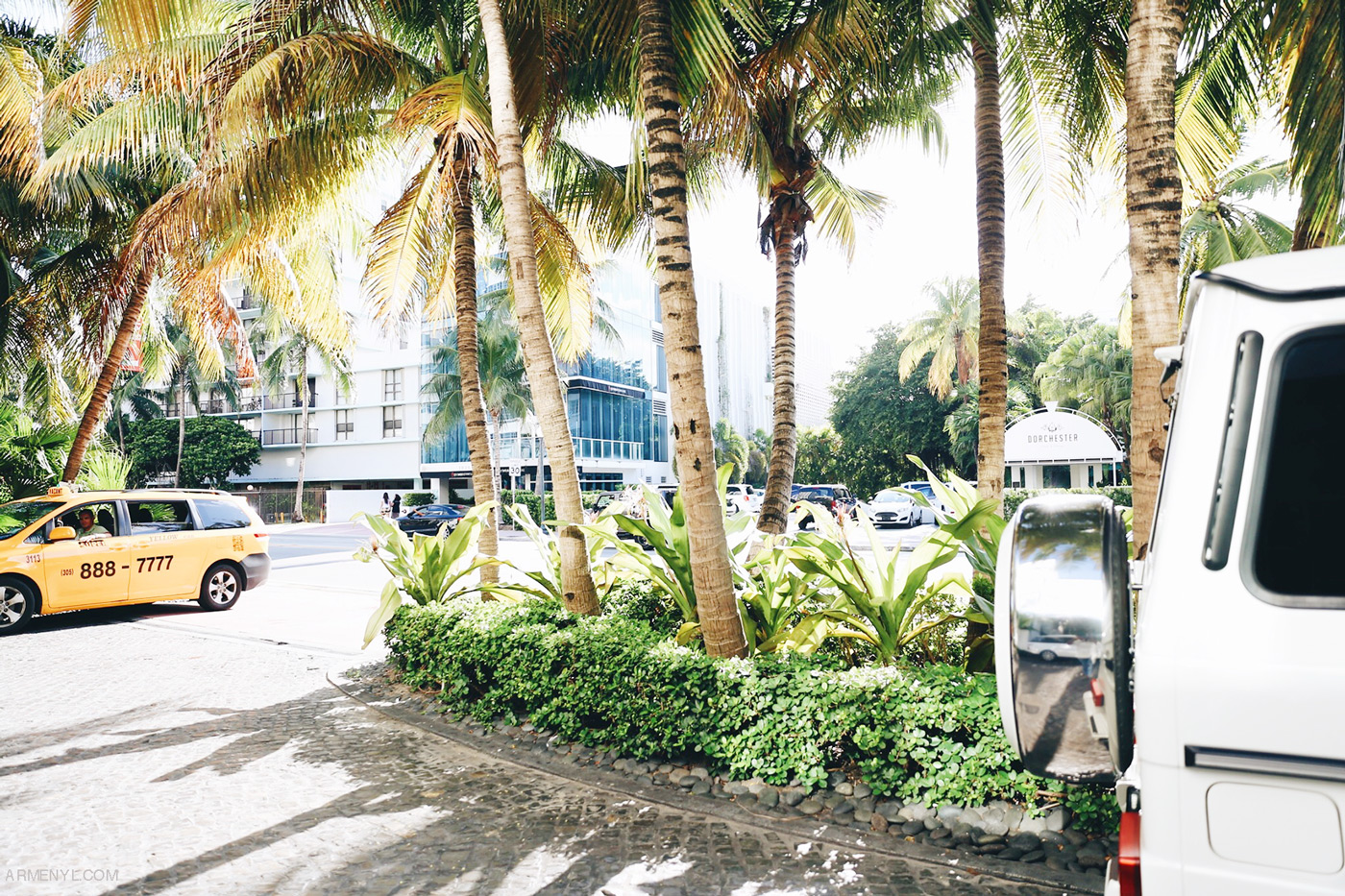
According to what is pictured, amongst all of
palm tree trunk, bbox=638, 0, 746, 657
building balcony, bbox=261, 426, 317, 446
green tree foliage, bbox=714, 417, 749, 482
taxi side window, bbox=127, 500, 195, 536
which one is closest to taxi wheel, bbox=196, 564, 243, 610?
taxi side window, bbox=127, 500, 195, 536

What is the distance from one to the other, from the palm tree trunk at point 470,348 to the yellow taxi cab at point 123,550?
5.73m

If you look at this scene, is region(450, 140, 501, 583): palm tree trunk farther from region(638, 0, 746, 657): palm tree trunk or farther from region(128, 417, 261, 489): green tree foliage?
region(128, 417, 261, 489): green tree foliage

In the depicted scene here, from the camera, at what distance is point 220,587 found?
38.3 ft

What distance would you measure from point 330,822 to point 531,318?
359cm

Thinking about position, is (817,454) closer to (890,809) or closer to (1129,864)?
(890,809)

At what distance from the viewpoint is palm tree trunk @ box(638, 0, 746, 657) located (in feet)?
15.6

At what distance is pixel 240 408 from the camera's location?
50938 millimetres

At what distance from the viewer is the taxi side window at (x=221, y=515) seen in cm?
1141

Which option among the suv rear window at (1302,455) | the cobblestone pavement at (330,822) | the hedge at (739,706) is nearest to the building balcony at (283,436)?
the cobblestone pavement at (330,822)

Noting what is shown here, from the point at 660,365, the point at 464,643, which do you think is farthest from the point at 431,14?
the point at 660,365

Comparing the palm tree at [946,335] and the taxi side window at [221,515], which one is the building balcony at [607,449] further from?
the taxi side window at [221,515]

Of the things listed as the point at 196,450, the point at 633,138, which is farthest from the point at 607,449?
the point at 633,138

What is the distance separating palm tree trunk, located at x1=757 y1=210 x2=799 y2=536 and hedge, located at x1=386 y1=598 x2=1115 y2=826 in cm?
284

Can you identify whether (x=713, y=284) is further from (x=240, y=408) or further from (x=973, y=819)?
(x=973, y=819)
